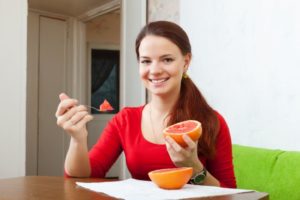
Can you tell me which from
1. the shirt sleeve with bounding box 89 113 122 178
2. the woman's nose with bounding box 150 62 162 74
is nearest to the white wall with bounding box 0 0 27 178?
the shirt sleeve with bounding box 89 113 122 178

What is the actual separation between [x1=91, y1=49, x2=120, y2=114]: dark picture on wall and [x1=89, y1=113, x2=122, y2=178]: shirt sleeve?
4.25m

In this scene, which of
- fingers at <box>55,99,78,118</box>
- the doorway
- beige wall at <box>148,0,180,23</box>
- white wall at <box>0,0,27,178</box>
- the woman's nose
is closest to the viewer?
fingers at <box>55,99,78,118</box>

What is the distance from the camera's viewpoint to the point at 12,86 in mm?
2883

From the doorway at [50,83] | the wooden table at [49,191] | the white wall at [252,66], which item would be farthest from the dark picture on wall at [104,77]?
the wooden table at [49,191]

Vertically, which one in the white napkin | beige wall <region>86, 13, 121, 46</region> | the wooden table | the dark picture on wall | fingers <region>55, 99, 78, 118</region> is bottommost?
the wooden table

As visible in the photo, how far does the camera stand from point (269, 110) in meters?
2.26

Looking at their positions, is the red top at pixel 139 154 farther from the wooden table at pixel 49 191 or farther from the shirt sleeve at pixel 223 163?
the wooden table at pixel 49 191

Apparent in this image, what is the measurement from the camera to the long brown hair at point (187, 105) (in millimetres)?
1408

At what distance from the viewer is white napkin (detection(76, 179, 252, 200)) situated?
930mm

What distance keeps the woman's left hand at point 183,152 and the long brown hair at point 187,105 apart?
0.27 m

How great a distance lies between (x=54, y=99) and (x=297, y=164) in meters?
3.97

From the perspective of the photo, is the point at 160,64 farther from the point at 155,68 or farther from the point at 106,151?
the point at 106,151

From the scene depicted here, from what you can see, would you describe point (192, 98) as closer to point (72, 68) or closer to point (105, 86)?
point (72, 68)

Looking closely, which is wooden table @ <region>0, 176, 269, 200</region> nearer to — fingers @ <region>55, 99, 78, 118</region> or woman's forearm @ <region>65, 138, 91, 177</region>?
woman's forearm @ <region>65, 138, 91, 177</region>
